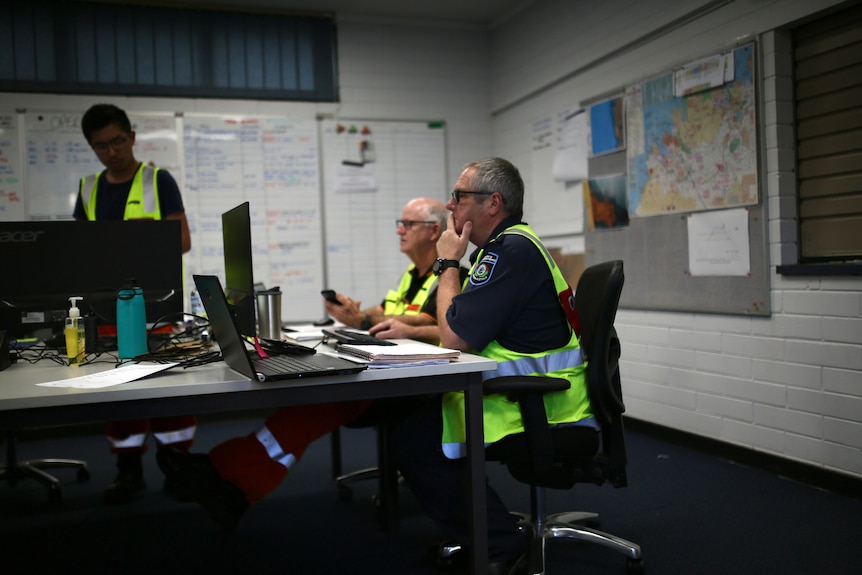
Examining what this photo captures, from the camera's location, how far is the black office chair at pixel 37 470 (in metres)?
2.97

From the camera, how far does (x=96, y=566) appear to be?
2.26 meters

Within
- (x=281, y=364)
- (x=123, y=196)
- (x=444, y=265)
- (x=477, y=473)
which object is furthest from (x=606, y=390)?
(x=123, y=196)

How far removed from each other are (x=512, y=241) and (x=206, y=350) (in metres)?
1.02

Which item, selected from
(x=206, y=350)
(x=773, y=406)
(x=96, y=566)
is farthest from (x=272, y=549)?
(x=773, y=406)

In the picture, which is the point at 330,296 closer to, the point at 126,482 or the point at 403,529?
the point at 403,529

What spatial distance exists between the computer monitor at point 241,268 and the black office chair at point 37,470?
5.27ft

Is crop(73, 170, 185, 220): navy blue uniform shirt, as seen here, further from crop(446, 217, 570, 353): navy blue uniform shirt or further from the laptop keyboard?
crop(446, 217, 570, 353): navy blue uniform shirt

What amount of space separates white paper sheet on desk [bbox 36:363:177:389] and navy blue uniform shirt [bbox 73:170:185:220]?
1.55m

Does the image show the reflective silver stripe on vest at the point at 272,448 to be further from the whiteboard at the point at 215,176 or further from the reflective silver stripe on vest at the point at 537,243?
the whiteboard at the point at 215,176

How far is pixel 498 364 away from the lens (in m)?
1.89

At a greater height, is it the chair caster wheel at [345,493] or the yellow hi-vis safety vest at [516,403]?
the yellow hi-vis safety vest at [516,403]

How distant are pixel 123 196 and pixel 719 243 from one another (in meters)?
2.85

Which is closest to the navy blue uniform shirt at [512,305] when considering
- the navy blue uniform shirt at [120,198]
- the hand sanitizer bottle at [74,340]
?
the hand sanitizer bottle at [74,340]

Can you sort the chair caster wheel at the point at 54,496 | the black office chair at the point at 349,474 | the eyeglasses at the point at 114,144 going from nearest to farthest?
1. the black office chair at the point at 349,474
2. the chair caster wheel at the point at 54,496
3. the eyeglasses at the point at 114,144
